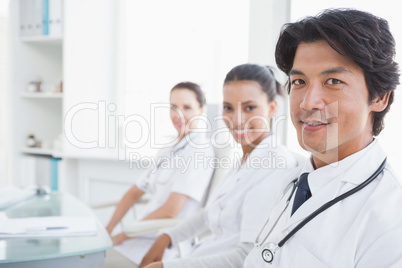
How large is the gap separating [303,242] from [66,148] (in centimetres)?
234

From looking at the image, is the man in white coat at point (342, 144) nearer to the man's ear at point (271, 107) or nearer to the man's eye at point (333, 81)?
the man's eye at point (333, 81)

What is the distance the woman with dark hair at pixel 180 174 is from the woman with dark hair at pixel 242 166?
0.63ft

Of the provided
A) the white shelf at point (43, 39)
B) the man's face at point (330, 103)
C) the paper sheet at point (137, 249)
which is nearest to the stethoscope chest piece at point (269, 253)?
the man's face at point (330, 103)

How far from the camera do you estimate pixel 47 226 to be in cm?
146

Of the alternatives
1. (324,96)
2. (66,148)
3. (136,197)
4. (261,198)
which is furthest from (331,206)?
(66,148)

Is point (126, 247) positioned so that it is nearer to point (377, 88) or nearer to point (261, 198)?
point (261, 198)

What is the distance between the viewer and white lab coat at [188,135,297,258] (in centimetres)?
147

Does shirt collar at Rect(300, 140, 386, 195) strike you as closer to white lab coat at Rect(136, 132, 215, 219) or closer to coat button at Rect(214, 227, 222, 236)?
coat button at Rect(214, 227, 222, 236)

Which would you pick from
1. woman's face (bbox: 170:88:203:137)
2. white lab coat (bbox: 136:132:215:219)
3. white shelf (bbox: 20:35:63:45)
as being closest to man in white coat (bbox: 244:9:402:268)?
white lab coat (bbox: 136:132:215:219)

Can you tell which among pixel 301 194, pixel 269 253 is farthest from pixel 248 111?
pixel 269 253

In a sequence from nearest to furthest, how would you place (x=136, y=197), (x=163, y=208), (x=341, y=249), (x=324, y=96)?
(x=341, y=249)
(x=324, y=96)
(x=163, y=208)
(x=136, y=197)

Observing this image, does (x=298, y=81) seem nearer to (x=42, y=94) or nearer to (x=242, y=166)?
(x=242, y=166)

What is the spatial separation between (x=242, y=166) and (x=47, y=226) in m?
0.74

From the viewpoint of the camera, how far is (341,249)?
882 mm
